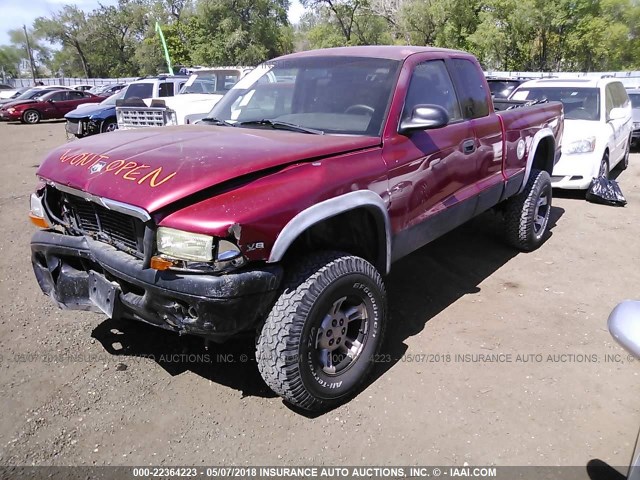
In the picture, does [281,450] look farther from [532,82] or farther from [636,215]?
[532,82]

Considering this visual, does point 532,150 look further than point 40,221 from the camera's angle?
Yes

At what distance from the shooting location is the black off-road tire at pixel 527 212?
508 centimetres

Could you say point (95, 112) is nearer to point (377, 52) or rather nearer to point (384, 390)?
point (377, 52)

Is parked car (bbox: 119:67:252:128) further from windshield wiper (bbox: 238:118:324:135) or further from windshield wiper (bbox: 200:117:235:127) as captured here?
windshield wiper (bbox: 238:118:324:135)

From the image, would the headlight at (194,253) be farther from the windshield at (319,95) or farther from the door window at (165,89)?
the door window at (165,89)

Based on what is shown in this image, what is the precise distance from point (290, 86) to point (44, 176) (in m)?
1.82

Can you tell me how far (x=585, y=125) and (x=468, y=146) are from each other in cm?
475

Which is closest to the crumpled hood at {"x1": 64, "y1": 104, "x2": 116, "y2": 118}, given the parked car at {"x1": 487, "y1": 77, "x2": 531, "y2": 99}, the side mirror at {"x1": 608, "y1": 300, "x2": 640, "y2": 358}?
the parked car at {"x1": 487, "y1": 77, "x2": 531, "y2": 99}

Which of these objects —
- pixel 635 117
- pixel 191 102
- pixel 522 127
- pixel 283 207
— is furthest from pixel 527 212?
pixel 635 117

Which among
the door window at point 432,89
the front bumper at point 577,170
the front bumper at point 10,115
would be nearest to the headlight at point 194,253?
the door window at point 432,89

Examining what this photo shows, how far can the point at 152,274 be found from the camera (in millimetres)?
2434

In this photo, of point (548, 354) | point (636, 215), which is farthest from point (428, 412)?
point (636, 215)

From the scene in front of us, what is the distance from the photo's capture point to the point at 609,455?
256cm

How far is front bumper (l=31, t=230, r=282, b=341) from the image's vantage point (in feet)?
7.70
